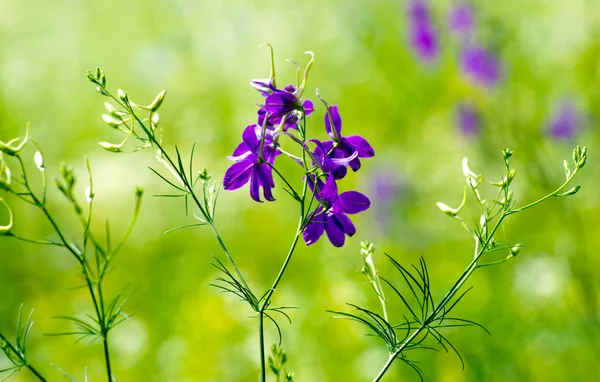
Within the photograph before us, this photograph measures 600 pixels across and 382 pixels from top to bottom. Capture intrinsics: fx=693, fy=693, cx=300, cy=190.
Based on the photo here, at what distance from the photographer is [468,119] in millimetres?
2639

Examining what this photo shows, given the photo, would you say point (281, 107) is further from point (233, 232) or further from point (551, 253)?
point (233, 232)

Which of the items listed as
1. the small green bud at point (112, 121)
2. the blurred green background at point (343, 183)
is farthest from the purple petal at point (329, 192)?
the blurred green background at point (343, 183)

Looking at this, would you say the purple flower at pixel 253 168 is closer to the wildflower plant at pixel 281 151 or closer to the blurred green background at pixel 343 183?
the wildflower plant at pixel 281 151

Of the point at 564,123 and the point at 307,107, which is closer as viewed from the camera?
the point at 307,107

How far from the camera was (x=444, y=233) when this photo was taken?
2.64 meters

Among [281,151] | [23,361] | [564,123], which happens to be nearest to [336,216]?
[281,151]

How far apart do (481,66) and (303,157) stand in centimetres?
210

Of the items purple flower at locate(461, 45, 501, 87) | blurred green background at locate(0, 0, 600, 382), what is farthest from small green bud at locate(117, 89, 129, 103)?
purple flower at locate(461, 45, 501, 87)

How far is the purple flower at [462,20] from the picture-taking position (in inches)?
106

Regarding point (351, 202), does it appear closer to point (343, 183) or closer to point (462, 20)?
point (343, 183)

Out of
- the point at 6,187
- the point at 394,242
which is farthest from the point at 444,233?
the point at 6,187

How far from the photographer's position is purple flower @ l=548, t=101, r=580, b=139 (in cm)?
268

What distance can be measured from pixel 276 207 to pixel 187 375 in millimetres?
1004

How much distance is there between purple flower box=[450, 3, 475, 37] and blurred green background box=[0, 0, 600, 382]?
0.03 metres
